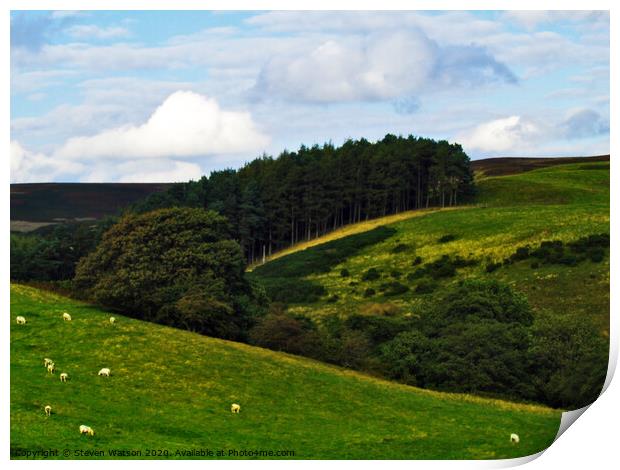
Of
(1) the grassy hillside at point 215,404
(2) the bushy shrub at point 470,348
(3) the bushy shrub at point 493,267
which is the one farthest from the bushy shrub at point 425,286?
(1) the grassy hillside at point 215,404

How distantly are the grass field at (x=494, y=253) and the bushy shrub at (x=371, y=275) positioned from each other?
0.89 ft

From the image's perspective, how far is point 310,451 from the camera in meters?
29.8

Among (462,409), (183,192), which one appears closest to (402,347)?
(462,409)

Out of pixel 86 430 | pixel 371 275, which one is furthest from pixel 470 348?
→ pixel 86 430

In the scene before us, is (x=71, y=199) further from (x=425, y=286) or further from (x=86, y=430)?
(x=425, y=286)

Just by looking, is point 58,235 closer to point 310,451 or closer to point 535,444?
point 310,451

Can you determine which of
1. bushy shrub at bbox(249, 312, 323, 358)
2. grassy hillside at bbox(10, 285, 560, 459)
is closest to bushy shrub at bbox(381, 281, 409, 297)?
bushy shrub at bbox(249, 312, 323, 358)

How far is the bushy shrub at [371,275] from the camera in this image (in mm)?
53656

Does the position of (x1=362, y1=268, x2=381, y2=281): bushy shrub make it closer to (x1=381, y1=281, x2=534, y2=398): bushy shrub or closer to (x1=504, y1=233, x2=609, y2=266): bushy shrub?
(x1=504, y1=233, x2=609, y2=266): bushy shrub

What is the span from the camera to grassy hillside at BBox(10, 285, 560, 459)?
29.5 meters

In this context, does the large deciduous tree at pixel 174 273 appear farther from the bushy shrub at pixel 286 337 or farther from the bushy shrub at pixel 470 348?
the bushy shrub at pixel 470 348

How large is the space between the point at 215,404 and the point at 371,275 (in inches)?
916

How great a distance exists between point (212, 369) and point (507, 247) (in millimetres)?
24531

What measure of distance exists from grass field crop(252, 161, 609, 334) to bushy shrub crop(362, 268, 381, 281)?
270 mm
